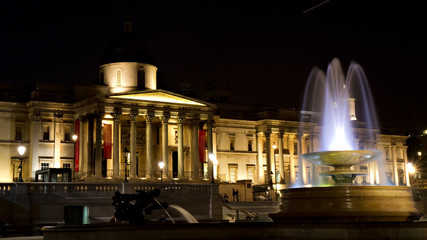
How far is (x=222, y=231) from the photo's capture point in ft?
55.8

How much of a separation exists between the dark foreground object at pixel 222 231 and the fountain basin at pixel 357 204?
2.21 metres

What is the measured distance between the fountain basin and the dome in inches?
1652

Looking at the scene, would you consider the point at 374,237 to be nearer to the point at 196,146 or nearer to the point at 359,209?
the point at 359,209

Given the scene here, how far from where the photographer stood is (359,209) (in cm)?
1820

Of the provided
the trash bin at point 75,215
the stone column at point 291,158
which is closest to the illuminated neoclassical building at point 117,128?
the stone column at point 291,158

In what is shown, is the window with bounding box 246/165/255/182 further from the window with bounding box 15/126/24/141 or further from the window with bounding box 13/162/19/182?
the window with bounding box 13/162/19/182

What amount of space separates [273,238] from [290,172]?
174ft

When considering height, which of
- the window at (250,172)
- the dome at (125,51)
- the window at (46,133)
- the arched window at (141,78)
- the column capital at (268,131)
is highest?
the dome at (125,51)

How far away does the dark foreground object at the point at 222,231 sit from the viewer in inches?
619

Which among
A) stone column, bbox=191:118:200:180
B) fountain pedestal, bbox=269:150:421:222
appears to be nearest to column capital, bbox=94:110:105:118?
→ stone column, bbox=191:118:200:180

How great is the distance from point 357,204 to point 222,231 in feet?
14.3

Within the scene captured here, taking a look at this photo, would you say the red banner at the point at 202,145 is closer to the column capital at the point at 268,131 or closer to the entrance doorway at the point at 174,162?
the entrance doorway at the point at 174,162

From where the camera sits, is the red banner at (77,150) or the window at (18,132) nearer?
the red banner at (77,150)

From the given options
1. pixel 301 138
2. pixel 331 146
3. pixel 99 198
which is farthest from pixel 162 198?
pixel 301 138
